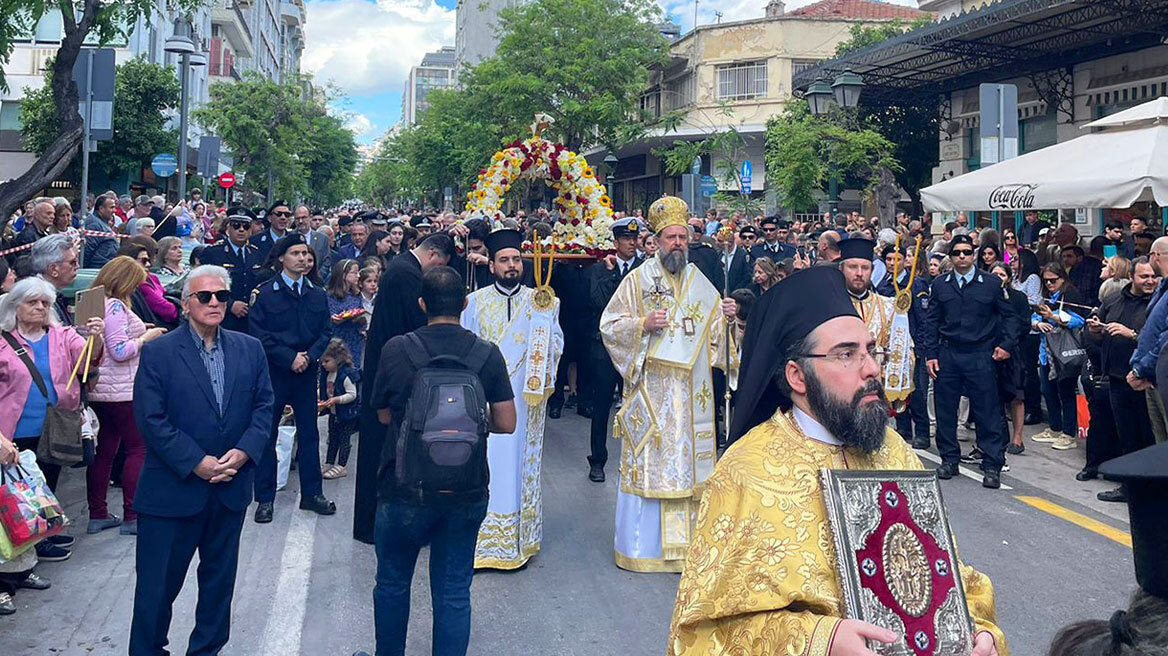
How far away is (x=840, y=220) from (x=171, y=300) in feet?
51.2

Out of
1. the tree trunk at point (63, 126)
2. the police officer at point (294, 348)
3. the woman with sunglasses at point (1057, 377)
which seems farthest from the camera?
the woman with sunglasses at point (1057, 377)

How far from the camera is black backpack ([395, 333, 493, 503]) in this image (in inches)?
177

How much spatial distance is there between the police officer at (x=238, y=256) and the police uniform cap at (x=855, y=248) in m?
5.27

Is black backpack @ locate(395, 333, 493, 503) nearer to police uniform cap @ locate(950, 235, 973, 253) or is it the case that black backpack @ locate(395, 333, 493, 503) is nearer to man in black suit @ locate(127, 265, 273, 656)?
man in black suit @ locate(127, 265, 273, 656)

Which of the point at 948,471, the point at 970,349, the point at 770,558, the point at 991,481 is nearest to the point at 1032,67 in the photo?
the point at 970,349

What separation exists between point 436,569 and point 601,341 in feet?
17.2

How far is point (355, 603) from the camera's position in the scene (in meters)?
6.13

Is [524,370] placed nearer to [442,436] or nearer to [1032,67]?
[442,436]

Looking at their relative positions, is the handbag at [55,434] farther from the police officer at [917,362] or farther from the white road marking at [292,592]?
the police officer at [917,362]

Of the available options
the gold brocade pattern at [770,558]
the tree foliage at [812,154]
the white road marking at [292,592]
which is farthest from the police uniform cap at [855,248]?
the tree foliage at [812,154]

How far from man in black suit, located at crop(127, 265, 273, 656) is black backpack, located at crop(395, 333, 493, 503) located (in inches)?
32.9

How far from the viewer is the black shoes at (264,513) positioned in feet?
25.5

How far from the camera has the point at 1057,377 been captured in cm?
1091

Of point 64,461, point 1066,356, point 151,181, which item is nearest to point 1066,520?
point 1066,356
